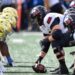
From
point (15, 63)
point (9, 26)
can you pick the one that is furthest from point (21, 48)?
point (9, 26)

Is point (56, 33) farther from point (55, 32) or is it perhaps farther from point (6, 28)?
point (6, 28)

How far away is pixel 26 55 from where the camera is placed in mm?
12992

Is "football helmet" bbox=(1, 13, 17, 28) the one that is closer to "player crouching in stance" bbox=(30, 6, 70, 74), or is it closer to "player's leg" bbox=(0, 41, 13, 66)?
"player's leg" bbox=(0, 41, 13, 66)

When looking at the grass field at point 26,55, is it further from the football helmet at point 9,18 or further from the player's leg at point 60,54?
the football helmet at point 9,18

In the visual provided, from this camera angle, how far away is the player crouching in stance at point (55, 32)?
954 cm

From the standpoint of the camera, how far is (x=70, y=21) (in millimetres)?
9359

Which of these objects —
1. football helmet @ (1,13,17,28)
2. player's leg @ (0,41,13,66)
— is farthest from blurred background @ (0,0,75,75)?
football helmet @ (1,13,17,28)

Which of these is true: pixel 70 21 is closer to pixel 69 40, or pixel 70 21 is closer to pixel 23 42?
pixel 69 40

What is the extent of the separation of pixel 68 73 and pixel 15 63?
188cm

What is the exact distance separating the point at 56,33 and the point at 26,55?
11.8 ft

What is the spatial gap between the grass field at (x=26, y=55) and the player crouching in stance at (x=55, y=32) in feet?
1.24

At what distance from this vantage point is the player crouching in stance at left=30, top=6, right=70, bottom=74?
9539 millimetres

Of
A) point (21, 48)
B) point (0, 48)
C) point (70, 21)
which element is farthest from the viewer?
point (21, 48)

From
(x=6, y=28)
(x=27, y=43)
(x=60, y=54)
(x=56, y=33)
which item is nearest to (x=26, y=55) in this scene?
(x=6, y=28)
